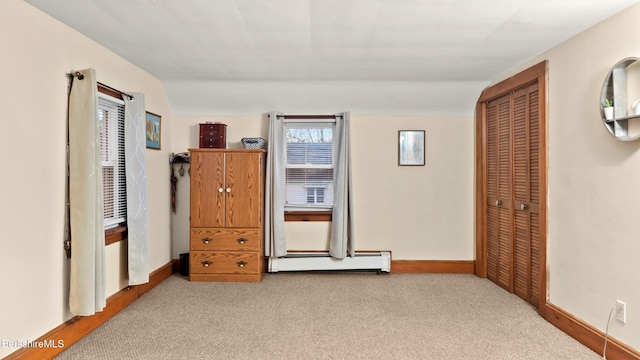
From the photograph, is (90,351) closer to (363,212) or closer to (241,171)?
(241,171)

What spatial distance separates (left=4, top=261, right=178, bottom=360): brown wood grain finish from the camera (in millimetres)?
2340

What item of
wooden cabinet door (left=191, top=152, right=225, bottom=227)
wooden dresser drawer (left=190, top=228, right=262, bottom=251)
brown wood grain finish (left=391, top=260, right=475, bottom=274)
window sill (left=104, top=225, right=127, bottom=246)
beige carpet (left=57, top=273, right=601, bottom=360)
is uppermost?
wooden cabinet door (left=191, top=152, right=225, bottom=227)

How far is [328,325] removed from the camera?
3.01 meters

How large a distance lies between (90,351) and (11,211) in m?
1.07

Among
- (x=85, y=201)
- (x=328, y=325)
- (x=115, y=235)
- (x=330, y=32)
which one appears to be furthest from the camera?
(x=115, y=235)

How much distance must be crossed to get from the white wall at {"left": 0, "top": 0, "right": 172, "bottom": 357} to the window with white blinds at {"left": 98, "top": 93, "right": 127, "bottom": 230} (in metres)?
0.58

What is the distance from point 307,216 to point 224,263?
1.13m

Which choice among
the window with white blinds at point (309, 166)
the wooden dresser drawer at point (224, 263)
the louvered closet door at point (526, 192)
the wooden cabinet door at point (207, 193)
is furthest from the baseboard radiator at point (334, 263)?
the louvered closet door at point (526, 192)

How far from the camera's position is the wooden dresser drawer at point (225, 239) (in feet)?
13.7

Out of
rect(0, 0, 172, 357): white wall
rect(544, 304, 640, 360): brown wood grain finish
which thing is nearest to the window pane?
rect(0, 0, 172, 357): white wall

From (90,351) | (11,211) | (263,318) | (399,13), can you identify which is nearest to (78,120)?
(11,211)

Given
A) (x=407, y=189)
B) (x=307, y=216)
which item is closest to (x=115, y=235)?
(x=307, y=216)

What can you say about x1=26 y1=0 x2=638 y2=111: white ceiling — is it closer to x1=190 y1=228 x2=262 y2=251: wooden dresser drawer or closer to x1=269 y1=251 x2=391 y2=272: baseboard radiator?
x1=190 y1=228 x2=262 y2=251: wooden dresser drawer

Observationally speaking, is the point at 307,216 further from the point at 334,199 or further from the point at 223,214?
the point at 223,214
